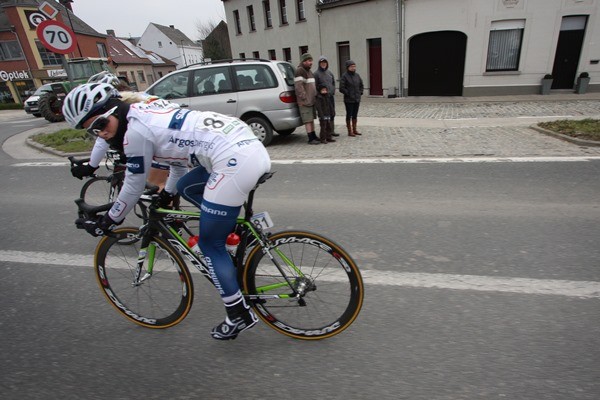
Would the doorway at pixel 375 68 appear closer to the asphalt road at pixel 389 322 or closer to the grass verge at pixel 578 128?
the grass verge at pixel 578 128

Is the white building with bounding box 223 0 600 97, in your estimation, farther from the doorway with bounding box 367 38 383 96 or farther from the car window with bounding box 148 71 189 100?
the car window with bounding box 148 71 189 100

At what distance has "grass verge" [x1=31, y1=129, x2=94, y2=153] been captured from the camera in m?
9.45

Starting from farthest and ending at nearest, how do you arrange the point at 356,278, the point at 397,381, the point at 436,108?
the point at 436,108 < the point at 356,278 < the point at 397,381

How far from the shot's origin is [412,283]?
3.12m

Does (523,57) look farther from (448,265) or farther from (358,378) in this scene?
(358,378)

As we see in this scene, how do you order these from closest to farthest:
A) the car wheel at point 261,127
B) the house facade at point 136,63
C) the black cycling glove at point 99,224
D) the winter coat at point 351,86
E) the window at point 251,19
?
the black cycling glove at point 99,224, the car wheel at point 261,127, the winter coat at point 351,86, the window at point 251,19, the house facade at point 136,63

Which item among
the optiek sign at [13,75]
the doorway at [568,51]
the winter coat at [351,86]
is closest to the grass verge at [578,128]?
the winter coat at [351,86]

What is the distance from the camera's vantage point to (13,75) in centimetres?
3834

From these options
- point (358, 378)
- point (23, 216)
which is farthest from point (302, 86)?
point (358, 378)

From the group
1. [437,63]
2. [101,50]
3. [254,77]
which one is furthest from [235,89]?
[101,50]

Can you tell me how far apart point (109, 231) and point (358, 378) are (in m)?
1.95

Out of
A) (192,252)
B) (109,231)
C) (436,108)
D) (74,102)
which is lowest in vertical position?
(436,108)

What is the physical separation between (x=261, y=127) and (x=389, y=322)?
6746mm

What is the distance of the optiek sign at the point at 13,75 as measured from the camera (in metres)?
38.2
